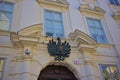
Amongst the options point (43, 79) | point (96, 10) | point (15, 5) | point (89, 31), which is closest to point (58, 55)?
point (43, 79)

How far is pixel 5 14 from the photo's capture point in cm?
745

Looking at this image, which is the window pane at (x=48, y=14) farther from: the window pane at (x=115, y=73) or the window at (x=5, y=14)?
the window pane at (x=115, y=73)

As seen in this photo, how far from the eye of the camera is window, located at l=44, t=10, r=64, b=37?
25.4 ft

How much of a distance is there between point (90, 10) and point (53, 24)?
2.77m

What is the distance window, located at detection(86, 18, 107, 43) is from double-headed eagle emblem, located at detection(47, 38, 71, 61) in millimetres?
2165

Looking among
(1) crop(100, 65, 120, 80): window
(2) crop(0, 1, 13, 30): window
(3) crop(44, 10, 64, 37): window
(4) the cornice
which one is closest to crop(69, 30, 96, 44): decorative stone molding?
(3) crop(44, 10, 64, 37): window

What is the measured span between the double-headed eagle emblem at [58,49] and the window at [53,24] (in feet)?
2.33

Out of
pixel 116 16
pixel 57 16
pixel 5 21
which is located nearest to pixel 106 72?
pixel 57 16

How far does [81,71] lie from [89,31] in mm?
2607

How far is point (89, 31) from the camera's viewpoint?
8.62m

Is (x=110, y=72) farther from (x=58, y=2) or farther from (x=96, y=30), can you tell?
(x=58, y=2)

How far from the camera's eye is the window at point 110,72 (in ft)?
24.3

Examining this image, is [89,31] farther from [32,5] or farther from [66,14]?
[32,5]

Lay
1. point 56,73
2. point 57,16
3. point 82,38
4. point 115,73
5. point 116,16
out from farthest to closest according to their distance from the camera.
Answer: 1. point 116,16
2. point 57,16
3. point 115,73
4. point 82,38
5. point 56,73
